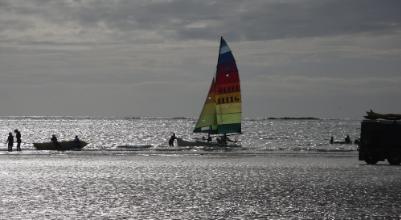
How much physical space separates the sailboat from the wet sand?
42.3 m

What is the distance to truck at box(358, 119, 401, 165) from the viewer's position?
1968 inches

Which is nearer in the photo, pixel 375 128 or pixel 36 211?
pixel 36 211

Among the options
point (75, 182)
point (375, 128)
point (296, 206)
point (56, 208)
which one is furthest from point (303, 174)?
point (56, 208)

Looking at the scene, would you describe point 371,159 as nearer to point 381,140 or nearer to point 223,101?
point 381,140

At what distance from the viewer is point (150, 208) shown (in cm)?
2552

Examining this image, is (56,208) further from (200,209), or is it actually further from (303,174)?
(303,174)

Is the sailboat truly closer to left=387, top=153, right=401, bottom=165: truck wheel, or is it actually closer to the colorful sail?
the colorful sail

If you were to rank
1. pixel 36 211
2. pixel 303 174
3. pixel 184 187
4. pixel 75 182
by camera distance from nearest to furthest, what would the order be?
pixel 36 211, pixel 184 187, pixel 75 182, pixel 303 174

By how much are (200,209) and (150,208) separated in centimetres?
166

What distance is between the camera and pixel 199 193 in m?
30.9

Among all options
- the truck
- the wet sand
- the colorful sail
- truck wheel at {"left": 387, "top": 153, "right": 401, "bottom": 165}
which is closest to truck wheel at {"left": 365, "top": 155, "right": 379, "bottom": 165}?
the truck

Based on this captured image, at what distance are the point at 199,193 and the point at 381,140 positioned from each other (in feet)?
75.0

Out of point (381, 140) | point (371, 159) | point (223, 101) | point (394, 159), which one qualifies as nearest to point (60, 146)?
point (223, 101)

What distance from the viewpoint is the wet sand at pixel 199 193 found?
24375 mm
